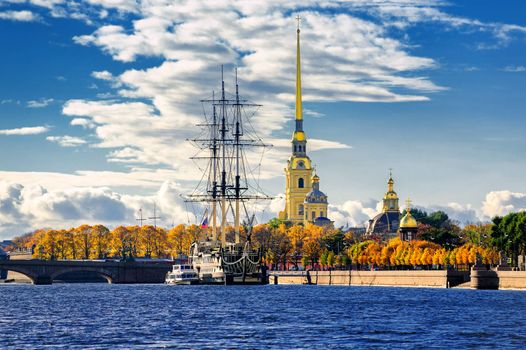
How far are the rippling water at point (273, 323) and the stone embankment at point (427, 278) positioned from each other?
1563 centimetres

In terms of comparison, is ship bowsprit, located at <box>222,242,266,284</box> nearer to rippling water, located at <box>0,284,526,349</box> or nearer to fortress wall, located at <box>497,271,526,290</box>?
fortress wall, located at <box>497,271,526,290</box>

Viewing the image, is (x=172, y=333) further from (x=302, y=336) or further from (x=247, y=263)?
(x=247, y=263)

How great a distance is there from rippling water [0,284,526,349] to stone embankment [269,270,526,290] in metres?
15.6

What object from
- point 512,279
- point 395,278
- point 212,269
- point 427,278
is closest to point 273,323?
point 512,279

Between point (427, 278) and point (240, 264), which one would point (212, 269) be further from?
point (427, 278)

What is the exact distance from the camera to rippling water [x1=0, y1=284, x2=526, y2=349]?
67.5 meters

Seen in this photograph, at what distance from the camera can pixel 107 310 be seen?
103m

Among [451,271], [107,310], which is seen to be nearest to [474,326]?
[107,310]

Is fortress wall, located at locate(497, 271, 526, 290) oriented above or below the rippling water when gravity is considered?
above

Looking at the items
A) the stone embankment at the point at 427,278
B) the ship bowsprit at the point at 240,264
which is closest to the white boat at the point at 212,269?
the ship bowsprit at the point at 240,264

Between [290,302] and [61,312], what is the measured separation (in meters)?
26.9

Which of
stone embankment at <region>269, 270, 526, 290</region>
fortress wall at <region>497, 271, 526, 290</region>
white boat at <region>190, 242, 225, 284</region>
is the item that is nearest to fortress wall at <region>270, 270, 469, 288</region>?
stone embankment at <region>269, 270, 526, 290</region>

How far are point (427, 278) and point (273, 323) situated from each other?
8236 centimetres

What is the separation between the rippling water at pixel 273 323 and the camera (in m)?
67.5
